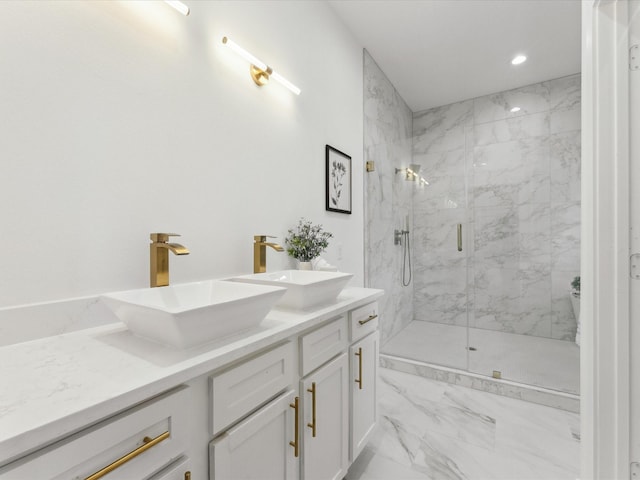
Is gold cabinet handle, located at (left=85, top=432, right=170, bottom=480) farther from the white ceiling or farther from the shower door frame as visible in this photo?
the white ceiling

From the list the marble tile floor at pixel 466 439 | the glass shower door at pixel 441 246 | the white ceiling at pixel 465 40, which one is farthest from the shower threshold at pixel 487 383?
the white ceiling at pixel 465 40

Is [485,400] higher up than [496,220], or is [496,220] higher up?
[496,220]

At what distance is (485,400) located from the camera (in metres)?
2.22

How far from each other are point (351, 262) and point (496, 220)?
6.37 feet

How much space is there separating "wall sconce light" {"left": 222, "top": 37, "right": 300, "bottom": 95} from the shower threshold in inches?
92.7

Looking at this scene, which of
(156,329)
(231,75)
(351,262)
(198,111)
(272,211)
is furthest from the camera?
(351,262)

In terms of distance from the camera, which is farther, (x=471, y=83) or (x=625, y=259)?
(x=471, y=83)

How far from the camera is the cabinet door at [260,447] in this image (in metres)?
0.75

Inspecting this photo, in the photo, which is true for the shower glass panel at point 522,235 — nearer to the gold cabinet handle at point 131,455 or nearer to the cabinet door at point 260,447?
the cabinet door at point 260,447

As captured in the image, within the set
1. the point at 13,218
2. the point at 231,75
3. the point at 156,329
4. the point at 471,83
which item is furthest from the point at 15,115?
the point at 471,83

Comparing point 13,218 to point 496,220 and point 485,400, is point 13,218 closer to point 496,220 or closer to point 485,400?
point 485,400

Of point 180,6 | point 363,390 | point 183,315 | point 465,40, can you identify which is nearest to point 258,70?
point 180,6

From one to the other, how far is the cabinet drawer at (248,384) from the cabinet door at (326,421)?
143 mm

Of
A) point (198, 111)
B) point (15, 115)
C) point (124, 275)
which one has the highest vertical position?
point (198, 111)
